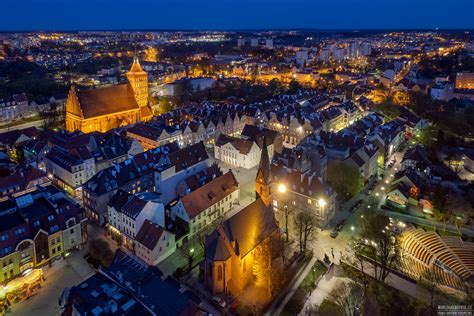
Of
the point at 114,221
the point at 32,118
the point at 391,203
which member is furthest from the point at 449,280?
the point at 32,118

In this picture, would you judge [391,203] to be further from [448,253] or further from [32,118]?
[32,118]

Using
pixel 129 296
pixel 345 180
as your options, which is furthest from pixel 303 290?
pixel 345 180

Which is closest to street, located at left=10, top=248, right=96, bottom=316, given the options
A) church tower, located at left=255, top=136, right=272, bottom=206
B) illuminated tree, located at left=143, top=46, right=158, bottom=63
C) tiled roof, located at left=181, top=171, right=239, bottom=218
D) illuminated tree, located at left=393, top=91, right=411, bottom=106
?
tiled roof, located at left=181, top=171, right=239, bottom=218

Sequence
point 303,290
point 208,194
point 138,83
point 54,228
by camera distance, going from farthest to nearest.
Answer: point 138,83, point 208,194, point 54,228, point 303,290

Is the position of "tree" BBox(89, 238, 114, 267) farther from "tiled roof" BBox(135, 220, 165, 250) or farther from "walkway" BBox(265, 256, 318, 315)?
"walkway" BBox(265, 256, 318, 315)

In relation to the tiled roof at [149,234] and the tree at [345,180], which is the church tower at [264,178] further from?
the tiled roof at [149,234]

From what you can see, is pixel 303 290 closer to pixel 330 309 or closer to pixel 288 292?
pixel 288 292
